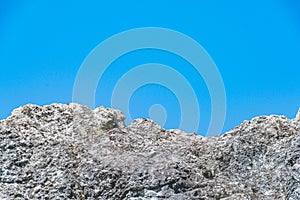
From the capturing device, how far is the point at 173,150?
1181cm

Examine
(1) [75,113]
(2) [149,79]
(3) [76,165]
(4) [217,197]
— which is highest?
(2) [149,79]

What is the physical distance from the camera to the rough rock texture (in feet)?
34.1

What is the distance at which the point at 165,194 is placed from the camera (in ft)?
33.4

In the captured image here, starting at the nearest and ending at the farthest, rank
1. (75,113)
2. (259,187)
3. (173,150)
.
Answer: (259,187), (173,150), (75,113)

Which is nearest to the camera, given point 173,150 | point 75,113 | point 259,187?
point 259,187

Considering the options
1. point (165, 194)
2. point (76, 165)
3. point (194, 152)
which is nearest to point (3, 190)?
point (76, 165)

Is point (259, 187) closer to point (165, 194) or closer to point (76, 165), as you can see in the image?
point (165, 194)

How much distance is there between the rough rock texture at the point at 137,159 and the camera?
34.1 feet

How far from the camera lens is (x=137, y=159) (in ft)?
36.3

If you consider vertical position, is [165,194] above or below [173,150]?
below

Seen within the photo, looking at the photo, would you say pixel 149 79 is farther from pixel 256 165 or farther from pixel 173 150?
pixel 256 165

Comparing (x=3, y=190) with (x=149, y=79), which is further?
(x=149, y=79)

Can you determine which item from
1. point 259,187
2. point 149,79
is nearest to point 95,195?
point 259,187

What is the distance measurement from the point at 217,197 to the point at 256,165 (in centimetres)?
197
